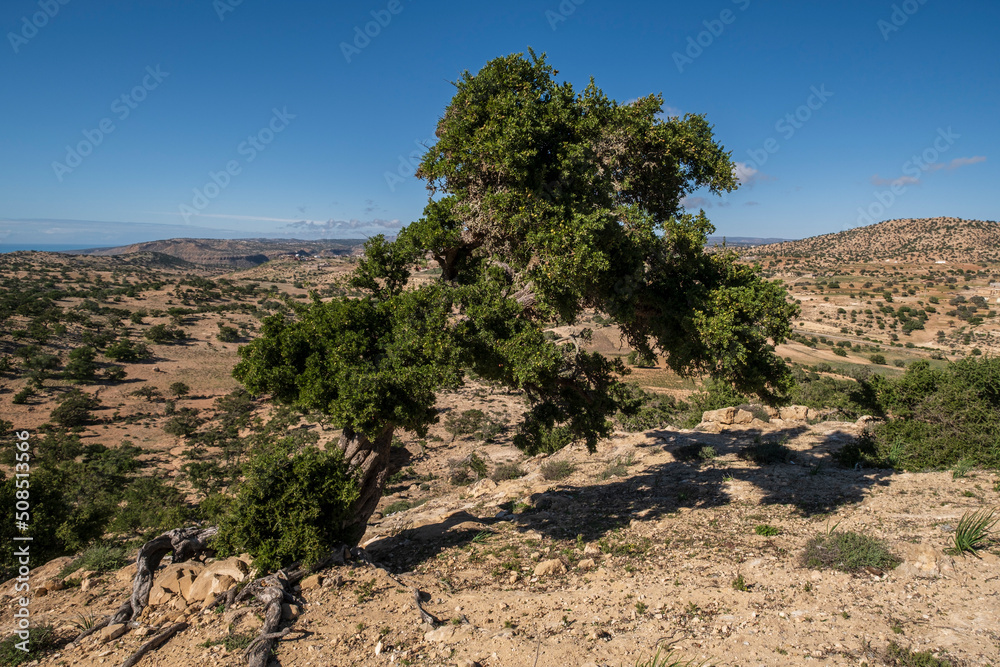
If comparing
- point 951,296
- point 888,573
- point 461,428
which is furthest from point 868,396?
point 951,296

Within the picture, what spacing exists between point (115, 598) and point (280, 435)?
14.9 meters

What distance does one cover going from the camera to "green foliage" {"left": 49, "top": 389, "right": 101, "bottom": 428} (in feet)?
70.8

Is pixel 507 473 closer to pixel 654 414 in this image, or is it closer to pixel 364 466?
pixel 364 466

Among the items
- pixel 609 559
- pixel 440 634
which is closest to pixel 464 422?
pixel 609 559

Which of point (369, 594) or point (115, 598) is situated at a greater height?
point (369, 594)

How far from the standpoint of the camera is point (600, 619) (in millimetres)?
5949

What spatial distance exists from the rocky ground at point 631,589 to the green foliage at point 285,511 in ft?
1.80

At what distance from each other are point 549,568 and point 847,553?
435 centimetres

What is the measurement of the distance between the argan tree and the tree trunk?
0.10 feet

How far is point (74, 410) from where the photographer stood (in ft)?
72.5

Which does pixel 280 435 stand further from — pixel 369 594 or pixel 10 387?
pixel 369 594

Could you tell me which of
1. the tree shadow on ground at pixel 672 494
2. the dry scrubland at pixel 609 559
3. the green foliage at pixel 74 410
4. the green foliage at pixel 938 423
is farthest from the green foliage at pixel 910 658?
the green foliage at pixel 74 410

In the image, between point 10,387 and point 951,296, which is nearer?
point 10,387

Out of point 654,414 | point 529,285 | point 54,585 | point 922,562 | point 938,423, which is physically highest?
point 529,285
